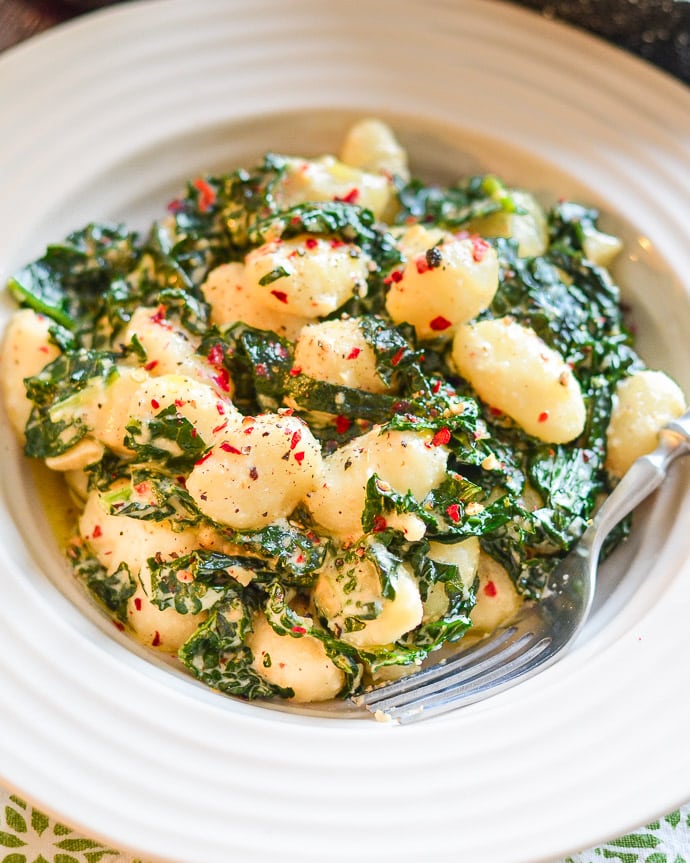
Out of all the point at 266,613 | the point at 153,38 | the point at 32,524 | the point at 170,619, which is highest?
the point at 153,38

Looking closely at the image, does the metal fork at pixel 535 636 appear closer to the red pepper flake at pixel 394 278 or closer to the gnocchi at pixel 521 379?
the gnocchi at pixel 521 379

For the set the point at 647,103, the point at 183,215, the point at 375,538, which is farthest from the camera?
the point at 647,103

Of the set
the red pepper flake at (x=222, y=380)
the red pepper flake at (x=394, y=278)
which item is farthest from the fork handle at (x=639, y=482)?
the red pepper flake at (x=222, y=380)

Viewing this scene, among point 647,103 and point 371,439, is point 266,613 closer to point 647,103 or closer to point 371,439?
point 371,439

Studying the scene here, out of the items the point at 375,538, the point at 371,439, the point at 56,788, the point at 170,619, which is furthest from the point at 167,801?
the point at 371,439

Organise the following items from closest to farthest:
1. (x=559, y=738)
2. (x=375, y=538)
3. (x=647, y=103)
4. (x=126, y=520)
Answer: (x=559, y=738) → (x=375, y=538) → (x=126, y=520) → (x=647, y=103)

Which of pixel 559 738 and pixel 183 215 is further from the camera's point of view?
pixel 183 215

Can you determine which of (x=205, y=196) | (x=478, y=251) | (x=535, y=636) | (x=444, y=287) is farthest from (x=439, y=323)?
(x=205, y=196)
